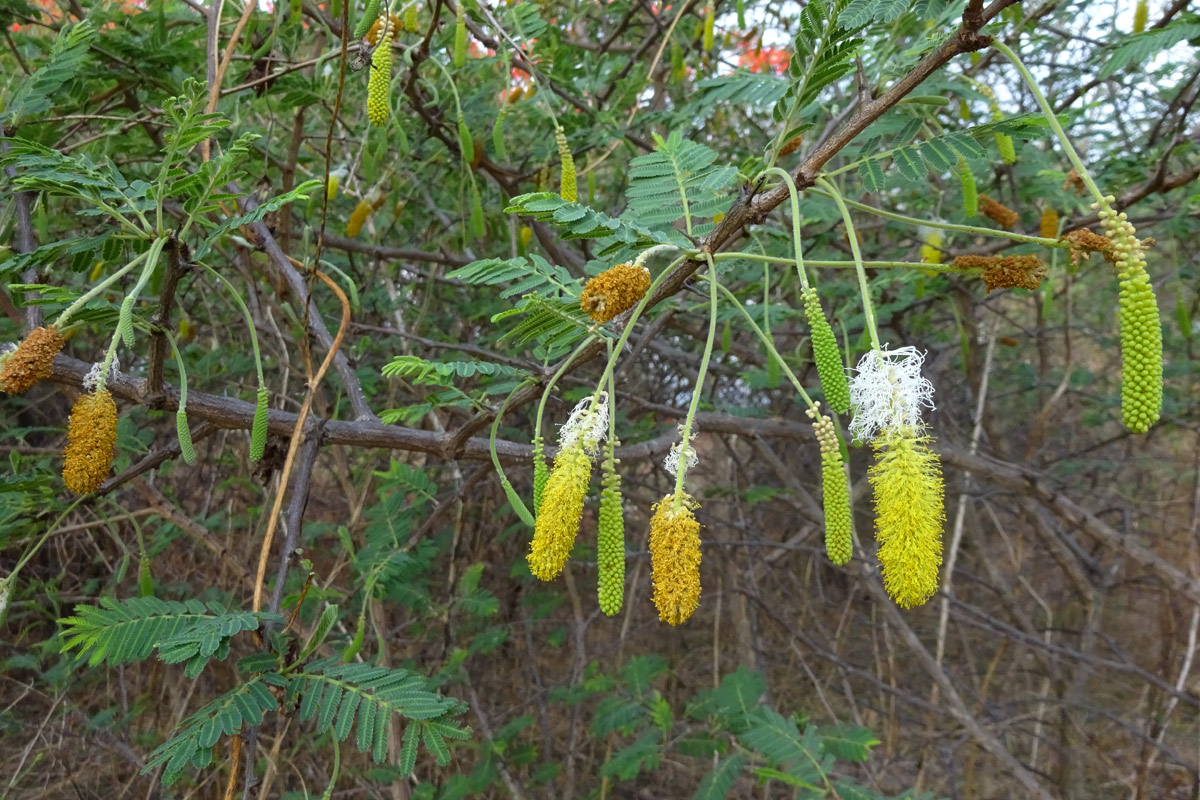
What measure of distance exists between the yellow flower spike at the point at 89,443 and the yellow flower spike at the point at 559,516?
26.6 inches

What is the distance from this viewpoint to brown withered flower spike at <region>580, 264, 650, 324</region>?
0.85 meters

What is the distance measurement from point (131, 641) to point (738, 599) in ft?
9.01

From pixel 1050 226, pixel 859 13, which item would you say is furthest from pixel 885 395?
pixel 1050 226

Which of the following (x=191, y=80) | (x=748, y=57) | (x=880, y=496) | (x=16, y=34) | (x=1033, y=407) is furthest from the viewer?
(x=1033, y=407)

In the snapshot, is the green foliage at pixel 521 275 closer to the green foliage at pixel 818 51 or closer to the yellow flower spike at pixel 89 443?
the green foliage at pixel 818 51

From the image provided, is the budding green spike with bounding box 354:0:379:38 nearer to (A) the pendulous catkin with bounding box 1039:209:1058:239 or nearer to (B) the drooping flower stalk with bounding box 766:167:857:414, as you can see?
(B) the drooping flower stalk with bounding box 766:167:857:414

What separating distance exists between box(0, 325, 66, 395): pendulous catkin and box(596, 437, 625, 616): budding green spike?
810mm

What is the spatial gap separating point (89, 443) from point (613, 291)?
2.59 feet

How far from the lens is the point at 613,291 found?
85 cm

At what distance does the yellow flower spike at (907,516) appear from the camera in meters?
0.74

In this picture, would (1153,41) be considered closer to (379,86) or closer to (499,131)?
(499,131)

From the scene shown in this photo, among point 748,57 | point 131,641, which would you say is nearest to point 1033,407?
point 748,57

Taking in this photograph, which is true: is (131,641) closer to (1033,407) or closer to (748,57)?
(748,57)

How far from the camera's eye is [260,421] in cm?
131
